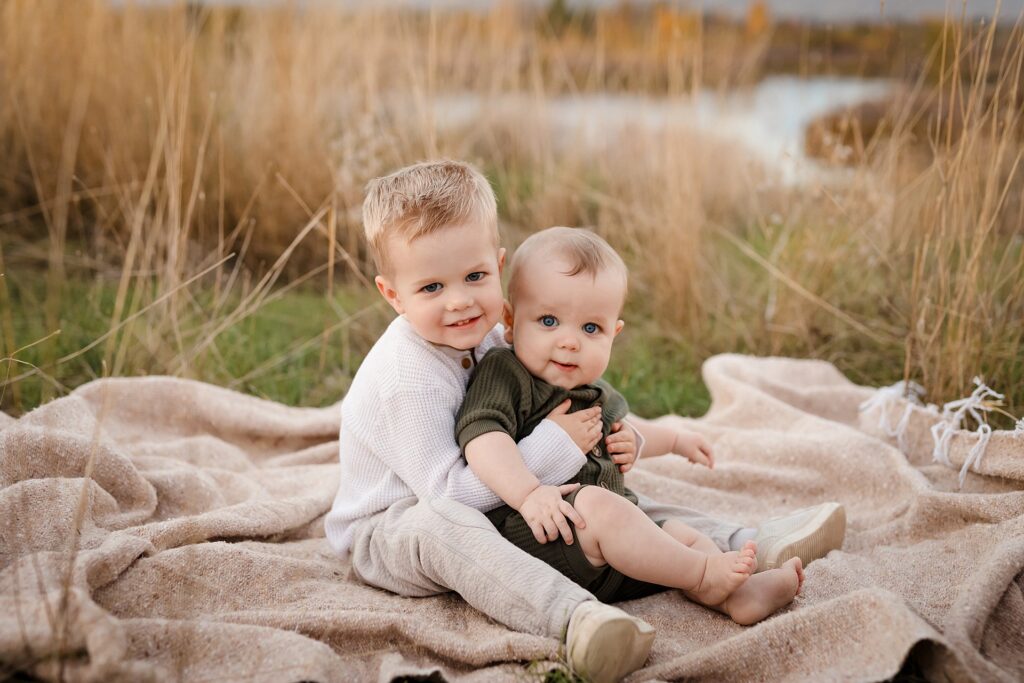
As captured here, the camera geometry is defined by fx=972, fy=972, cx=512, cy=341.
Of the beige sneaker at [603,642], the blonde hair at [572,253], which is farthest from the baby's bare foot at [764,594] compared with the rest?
the blonde hair at [572,253]

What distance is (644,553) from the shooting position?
1972 millimetres

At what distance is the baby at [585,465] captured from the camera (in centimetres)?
198

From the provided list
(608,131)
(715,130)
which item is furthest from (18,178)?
(715,130)

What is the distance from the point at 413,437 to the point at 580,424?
1.20 feet

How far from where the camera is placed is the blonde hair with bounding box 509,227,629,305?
2.09 metres

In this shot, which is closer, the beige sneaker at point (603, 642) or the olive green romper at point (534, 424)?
the beige sneaker at point (603, 642)

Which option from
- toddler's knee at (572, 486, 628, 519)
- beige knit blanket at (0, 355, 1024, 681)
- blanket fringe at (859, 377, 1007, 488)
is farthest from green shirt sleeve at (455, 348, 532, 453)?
blanket fringe at (859, 377, 1007, 488)

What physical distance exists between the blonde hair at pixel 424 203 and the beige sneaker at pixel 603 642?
2.73 ft

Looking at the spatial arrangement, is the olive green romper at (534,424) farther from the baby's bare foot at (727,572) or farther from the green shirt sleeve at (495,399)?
the baby's bare foot at (727,572)

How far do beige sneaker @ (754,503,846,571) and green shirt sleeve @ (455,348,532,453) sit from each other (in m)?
0.66

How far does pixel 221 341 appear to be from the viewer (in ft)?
12.3

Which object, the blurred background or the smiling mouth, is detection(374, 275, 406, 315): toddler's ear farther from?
the blurred background

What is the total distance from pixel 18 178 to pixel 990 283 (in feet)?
13.5

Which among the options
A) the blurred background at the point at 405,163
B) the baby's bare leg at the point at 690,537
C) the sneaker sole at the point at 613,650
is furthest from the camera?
the blurred background at the point at 405,163
